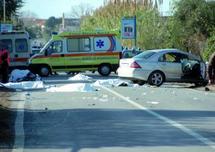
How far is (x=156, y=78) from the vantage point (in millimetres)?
25906

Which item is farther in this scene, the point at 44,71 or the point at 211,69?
the point at 44,71

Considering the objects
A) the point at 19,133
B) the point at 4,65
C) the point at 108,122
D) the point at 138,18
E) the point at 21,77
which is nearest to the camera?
the point at 19,133

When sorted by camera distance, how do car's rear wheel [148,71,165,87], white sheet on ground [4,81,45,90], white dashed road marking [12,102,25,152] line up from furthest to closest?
1. car's rear wheel [148,71,165,87]
2. white sheet on ground [4,81,45,90]
3. white dashed road marking [12,102,25,152]

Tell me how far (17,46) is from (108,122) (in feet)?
80.8

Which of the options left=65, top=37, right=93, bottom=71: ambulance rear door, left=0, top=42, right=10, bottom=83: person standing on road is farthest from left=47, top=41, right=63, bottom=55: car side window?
left=0, top=42, right=10, bottom=83: person standing on road

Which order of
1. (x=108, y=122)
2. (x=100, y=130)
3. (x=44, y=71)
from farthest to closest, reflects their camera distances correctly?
(x=44, y=71) < (x=108, y=122) < (x=100, y=130)

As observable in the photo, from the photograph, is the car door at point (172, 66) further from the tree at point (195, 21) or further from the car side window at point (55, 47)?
the tree at point (195, 21)

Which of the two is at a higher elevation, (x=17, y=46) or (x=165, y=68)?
(x=17, y=46)

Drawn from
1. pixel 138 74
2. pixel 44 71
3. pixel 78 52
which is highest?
pixel 78 52

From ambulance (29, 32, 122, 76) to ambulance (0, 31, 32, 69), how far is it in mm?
1182

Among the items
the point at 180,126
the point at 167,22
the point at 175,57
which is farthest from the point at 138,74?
the point at 167,22

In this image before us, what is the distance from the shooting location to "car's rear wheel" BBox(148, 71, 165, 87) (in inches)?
1017

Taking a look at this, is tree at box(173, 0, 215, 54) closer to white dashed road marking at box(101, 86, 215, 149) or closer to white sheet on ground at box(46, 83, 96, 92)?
white sheet on ground at box(46, 83, 96, 92)

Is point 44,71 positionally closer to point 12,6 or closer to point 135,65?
point 135,65
